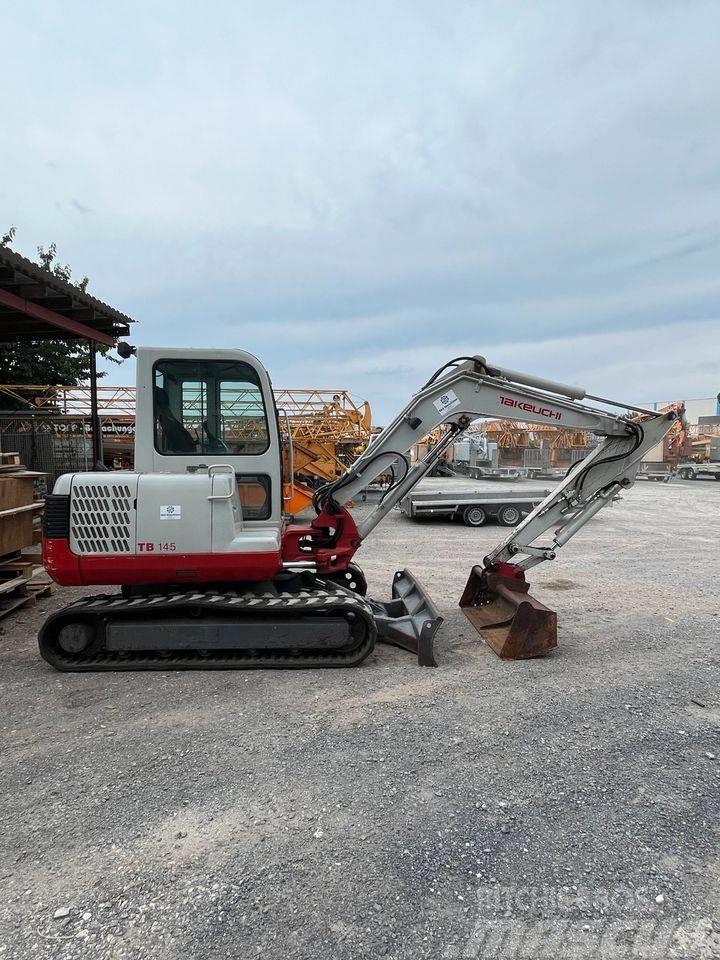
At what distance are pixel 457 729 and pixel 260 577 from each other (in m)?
2.05

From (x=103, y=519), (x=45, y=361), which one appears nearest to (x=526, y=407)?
(x=103, y=519)

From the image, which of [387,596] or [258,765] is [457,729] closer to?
[258,765]

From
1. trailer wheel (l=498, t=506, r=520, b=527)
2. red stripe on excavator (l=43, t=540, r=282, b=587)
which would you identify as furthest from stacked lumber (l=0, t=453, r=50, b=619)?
trailer wheel (l=498, t=506, r=520, b=527)

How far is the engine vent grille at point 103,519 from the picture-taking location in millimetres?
4527

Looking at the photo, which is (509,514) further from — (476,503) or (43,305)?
(43,305)

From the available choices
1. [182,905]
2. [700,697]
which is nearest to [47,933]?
[182,905]

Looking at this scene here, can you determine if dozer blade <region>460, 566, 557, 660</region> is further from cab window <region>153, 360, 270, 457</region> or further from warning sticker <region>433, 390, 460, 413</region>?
cab window <region>153, 360, 270, 457</region>

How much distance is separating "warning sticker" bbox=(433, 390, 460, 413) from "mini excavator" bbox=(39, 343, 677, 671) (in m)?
0.01

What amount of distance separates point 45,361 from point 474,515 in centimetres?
1456

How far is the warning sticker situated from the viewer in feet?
17.9

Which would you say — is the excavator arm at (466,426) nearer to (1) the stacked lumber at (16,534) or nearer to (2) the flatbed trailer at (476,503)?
(1) the stacked lumber at (16,534)

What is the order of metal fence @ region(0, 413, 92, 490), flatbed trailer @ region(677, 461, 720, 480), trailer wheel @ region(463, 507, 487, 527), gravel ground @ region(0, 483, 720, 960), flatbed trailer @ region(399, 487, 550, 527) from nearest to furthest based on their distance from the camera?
gravel ground @ region(0, 483, 720, 960), metal fence @ region(0, 413, 92, 490), flatbed trailer @ region(399, 487, 550, 527), trailer wheel @ region(463, 507, 487, 527), flatbed trailer @ region(677, 461, 720, 480)

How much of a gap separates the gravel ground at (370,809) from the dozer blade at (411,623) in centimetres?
20

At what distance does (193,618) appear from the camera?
4766mm
